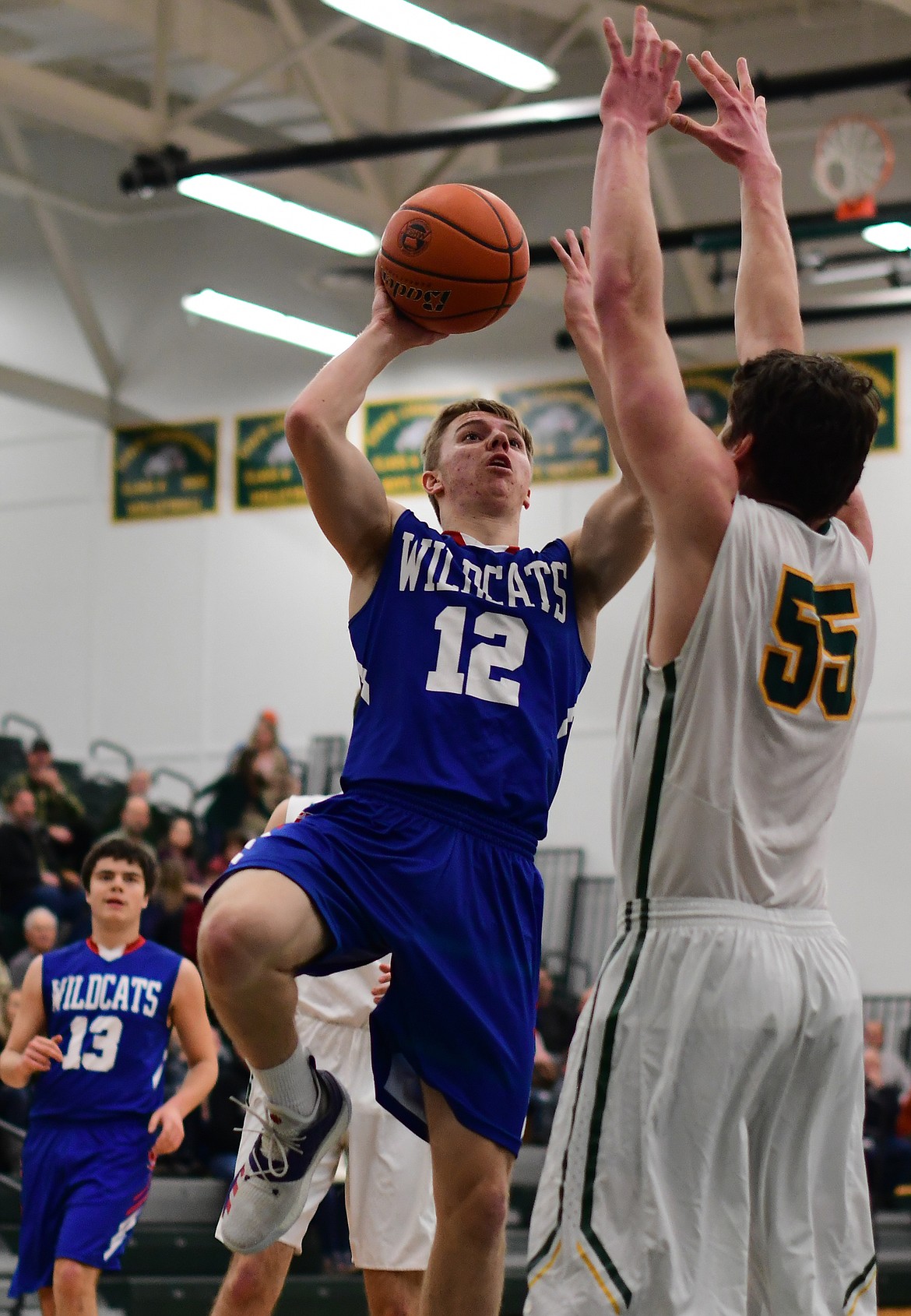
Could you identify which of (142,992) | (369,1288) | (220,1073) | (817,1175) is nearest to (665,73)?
(817,1175)

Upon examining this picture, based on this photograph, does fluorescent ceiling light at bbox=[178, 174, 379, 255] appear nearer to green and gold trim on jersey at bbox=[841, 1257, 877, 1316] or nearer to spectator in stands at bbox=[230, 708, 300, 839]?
spectator in stands at bbox=[230, 708, 300, 839]

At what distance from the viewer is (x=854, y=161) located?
11734mm

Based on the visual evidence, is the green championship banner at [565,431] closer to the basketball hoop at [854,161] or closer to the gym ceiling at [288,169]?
the gym ceiling at [288,169]

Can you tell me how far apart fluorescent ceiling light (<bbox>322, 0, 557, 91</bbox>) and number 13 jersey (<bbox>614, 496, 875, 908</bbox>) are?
8095 mm

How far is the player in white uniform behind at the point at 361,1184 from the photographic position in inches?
192

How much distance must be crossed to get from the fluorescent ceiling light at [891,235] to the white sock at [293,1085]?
378 inches

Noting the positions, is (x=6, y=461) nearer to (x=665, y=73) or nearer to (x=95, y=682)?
(x=95, y=682)

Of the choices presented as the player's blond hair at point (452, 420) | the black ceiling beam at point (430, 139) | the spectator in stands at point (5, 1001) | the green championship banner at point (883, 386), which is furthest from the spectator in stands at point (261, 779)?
the player's blond hair at point (452, 420)

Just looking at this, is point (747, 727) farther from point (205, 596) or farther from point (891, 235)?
point (205, 596)

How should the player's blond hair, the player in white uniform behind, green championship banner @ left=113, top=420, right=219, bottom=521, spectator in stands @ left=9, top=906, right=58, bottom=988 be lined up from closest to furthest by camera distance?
the player's blond hair < the player in white uniform behind < spectator in stands @ left=9, top=906, right=58, bottom=988 < green championship banner @ left=113, top=420, right=219, bottom=521

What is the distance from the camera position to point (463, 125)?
493 inches

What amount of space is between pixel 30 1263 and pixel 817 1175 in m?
4.02

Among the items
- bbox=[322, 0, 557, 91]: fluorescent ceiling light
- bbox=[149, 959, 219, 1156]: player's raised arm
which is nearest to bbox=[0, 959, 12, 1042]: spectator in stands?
bbox=[149, 959, 219, 1156]: player's raised arm

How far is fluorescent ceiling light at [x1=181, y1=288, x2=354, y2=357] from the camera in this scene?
1463 cm
